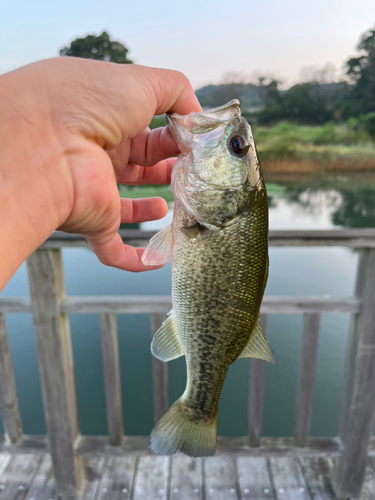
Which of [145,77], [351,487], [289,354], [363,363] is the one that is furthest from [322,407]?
[145,77]

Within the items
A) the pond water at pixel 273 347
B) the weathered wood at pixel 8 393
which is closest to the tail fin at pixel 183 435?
the weathered wood at pixel 8 393

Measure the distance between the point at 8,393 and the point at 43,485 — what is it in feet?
1.36

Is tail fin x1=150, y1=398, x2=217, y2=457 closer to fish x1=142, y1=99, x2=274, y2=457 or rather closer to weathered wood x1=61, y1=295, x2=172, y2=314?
fish x1=142, y1=99, x2=274, y2=457

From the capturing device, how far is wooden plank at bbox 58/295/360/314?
3.63 feet

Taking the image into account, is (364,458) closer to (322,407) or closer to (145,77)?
(322,407)

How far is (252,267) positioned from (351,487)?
121 cm

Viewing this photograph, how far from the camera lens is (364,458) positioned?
1.25 metres

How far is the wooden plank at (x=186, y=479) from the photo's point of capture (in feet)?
4.16

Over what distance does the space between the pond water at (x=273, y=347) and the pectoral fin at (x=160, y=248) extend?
1385mm

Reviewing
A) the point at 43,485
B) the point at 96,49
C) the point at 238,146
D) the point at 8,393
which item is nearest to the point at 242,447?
the point at 43,485

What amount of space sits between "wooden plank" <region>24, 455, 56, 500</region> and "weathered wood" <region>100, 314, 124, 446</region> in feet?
1.02

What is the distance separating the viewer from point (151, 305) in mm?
1132

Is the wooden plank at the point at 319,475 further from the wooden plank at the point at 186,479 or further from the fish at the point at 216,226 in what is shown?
the fish at the point at 216,226

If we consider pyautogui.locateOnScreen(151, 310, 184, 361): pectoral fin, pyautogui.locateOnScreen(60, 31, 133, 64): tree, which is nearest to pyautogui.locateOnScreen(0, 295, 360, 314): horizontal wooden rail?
pyautogui.locateOnScreen(151, 310, 184, 361): pectoral fin
